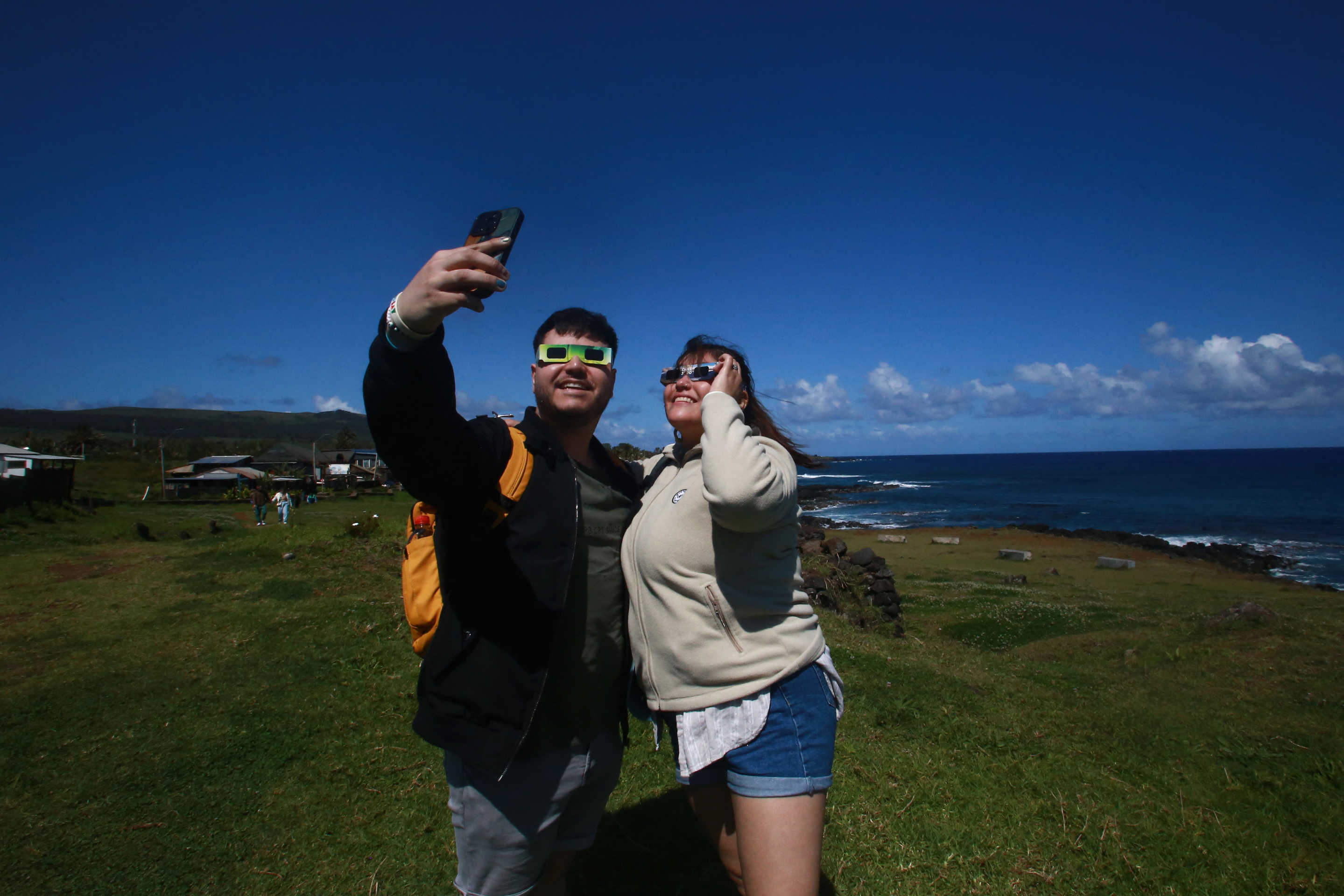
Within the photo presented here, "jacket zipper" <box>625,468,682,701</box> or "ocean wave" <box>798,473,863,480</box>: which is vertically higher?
"jacket zipper" <box>625,468,682,701</box>

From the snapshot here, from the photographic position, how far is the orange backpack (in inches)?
77.4

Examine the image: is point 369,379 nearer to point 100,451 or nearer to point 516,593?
point 516,593

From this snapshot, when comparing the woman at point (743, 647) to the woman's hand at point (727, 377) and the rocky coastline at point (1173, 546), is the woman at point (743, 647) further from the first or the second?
the rocky coastline at point (1173, 546)

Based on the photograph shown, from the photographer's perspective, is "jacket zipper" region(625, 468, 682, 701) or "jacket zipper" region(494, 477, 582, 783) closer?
"jacket zipper" region(494, 477, 582, 783)

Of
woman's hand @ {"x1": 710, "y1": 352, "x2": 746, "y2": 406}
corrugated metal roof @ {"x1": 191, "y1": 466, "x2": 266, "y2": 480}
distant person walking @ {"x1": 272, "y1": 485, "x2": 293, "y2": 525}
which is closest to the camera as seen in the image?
woman's hand @ {"x1": 710, "y1": 352, "x2": 746, "y2": 406}

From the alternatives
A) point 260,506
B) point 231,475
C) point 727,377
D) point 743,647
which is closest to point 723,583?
point 743,647

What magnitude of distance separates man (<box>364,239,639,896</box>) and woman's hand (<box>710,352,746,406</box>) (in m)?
0.42

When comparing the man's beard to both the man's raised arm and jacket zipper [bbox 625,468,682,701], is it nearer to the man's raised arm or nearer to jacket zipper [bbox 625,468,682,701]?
jacket zipper [bbox 625,468,682,701]

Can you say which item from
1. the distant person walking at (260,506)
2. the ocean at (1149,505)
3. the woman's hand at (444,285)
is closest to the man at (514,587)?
the woman's hand at (444,285)

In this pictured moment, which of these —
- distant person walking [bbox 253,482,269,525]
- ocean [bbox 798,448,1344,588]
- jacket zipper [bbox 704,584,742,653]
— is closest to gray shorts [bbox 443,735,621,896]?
jacket zipper [bbox 704,584,742,653]

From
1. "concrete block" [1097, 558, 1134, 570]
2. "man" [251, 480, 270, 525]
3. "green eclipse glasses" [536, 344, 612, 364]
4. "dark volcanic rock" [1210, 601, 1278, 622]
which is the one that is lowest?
"concrete block" [1097, 558, 1134, 570]

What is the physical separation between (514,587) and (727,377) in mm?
1028

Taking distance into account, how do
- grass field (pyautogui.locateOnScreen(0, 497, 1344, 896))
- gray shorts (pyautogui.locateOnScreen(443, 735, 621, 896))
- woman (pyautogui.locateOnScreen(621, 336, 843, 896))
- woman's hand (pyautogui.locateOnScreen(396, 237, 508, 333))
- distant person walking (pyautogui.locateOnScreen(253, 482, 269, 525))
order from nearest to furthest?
woman's hand (pyautogui.locateOnScreen(396, 237, 508, 333)) → woman (pyautogui.locateOnScreen(621, 336, 843, 896)) → gray shorts (pyautogui.locateOnScreen(443, 735, 621, 896)) → grass field (pyautogui.locateOnScreen(0, 497, 1344, 896)) → distant person walking (pyautogui.locateOnScreen(253, 482, 269, 525))

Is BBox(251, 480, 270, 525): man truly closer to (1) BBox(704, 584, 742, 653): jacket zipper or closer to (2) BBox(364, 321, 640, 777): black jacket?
(2) BBox(364, 321, 640, 777): black jacket
